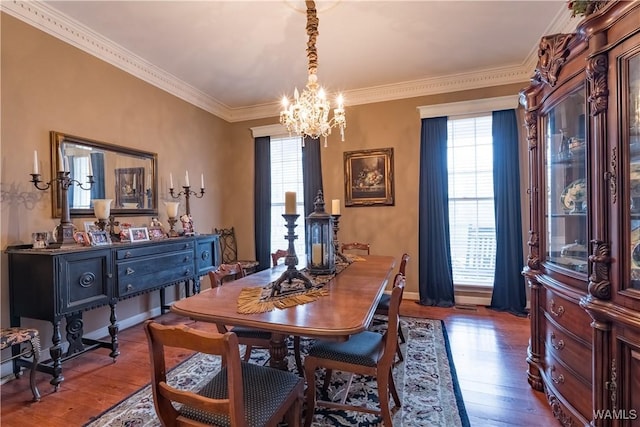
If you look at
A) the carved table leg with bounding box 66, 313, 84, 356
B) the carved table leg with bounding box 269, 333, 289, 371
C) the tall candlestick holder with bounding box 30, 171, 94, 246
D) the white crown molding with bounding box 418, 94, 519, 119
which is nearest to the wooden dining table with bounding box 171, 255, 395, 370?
the carved table leg with bounding box 269, 333, 289, 371

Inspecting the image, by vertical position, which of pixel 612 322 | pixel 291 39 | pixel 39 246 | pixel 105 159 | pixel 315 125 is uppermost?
pixel 291 39

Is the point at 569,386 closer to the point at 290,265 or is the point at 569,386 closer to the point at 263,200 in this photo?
the point at 290,265

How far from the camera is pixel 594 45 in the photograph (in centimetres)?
123

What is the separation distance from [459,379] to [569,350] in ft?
2.66

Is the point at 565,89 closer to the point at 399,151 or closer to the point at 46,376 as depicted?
the point at 399,151

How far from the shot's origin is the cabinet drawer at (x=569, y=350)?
1434mm

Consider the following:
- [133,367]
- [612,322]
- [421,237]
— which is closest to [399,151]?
[421,237]

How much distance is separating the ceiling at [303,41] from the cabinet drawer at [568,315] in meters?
2.36

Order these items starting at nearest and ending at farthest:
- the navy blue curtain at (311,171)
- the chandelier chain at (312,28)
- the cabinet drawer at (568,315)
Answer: the cabinet drawer at (568,315)
the chandelier chain at (312,28)
the navy blue curtain at (311,171)

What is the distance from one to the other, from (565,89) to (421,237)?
2.52m

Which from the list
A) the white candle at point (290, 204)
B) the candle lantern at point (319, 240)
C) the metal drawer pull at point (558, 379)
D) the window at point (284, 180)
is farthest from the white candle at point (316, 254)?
the window at point (284, 180)

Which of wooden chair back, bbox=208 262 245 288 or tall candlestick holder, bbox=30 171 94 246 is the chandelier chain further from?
tall candlestick holder, bbox=30 171 94 246

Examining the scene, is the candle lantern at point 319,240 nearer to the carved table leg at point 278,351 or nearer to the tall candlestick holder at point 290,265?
the tall candlestick holder at point 290,265

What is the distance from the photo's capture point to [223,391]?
1.28 metres
